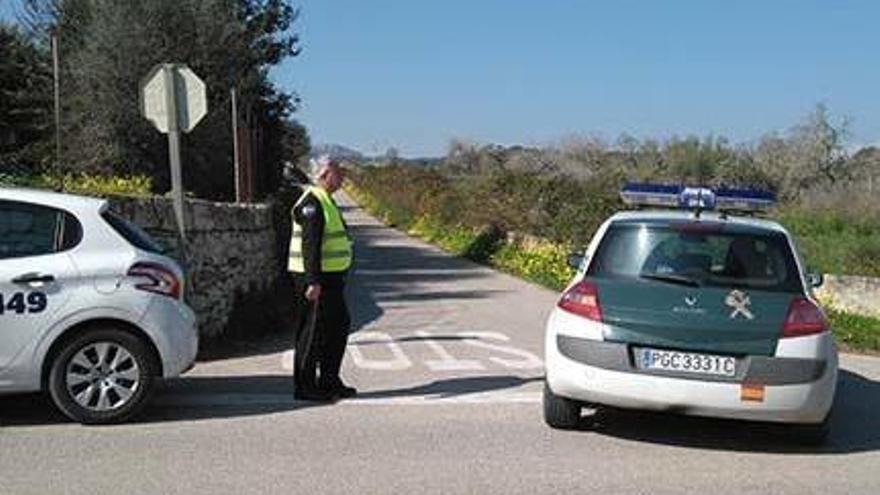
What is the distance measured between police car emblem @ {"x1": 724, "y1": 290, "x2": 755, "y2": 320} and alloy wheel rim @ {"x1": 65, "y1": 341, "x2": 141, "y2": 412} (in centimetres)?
375

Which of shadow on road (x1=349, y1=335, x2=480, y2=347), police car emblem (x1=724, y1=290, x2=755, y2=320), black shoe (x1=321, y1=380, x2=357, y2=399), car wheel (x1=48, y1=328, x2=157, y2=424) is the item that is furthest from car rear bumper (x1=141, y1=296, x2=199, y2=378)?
shadow on road (x1=349, y1=335, x2=480, y2=347)

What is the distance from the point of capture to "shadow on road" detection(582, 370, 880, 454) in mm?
8070

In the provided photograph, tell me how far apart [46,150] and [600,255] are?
50.9 ft

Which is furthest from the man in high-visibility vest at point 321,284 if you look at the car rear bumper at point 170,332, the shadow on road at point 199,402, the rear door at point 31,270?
the rear door at point 31,270

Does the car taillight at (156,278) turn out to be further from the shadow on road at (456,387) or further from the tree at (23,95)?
the tree at (23,95)

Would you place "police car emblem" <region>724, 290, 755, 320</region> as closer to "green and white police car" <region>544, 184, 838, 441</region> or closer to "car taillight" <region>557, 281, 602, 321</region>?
"green and white police car" <region>544, 184, 838, 441</region>

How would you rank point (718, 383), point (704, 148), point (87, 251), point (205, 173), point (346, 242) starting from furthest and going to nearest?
point (704, 148), point (205, 173), point (346, 242), point (87, 251), point (718, 383)

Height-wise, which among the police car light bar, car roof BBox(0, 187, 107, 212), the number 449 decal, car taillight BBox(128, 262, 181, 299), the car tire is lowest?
the car tire

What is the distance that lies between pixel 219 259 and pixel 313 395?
4.05 m

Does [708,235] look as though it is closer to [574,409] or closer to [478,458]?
[574,409]

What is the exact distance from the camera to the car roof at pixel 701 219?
8.49 meters

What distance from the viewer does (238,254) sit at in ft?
45.5

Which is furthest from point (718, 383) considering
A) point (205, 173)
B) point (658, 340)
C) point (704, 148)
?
point (704, 148)

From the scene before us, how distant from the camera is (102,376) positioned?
817 centimetres
